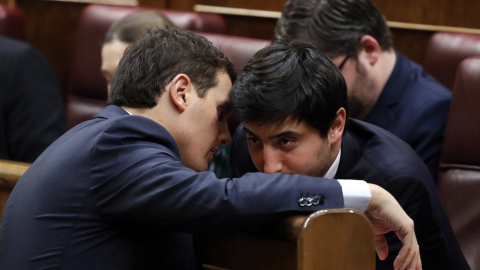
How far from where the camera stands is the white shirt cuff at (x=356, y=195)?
0.67 meters

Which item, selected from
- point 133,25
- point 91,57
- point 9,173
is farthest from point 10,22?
point 9,173

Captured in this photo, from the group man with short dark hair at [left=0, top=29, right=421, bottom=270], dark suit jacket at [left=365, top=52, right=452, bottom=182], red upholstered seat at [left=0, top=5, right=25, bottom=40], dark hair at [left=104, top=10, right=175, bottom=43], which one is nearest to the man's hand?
man with short dark hair at [left=0, top=29, right=421, bottom=270]

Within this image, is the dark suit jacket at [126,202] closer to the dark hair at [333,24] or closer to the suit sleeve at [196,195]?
the suit sleeve at [196,195]

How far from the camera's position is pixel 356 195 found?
26.5 inches

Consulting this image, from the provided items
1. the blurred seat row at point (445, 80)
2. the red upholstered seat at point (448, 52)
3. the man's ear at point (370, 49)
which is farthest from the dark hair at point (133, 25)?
the red upholstered seat at point (448, 52)

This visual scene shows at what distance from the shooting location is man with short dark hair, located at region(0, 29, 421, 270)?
2.16ft

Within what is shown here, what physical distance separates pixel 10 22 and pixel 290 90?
105 cm

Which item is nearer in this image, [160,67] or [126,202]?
[126,202]

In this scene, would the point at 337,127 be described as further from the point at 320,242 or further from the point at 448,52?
the point at 448,52

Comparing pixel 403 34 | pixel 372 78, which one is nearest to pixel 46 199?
pixel 372 78

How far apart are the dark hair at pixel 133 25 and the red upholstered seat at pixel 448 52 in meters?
0.49

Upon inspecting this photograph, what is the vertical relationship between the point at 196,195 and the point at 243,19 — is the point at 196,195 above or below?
above

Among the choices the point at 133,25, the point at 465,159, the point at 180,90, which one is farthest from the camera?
the point at 133,25

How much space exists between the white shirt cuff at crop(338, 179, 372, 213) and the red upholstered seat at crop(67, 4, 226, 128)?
0.93 m
